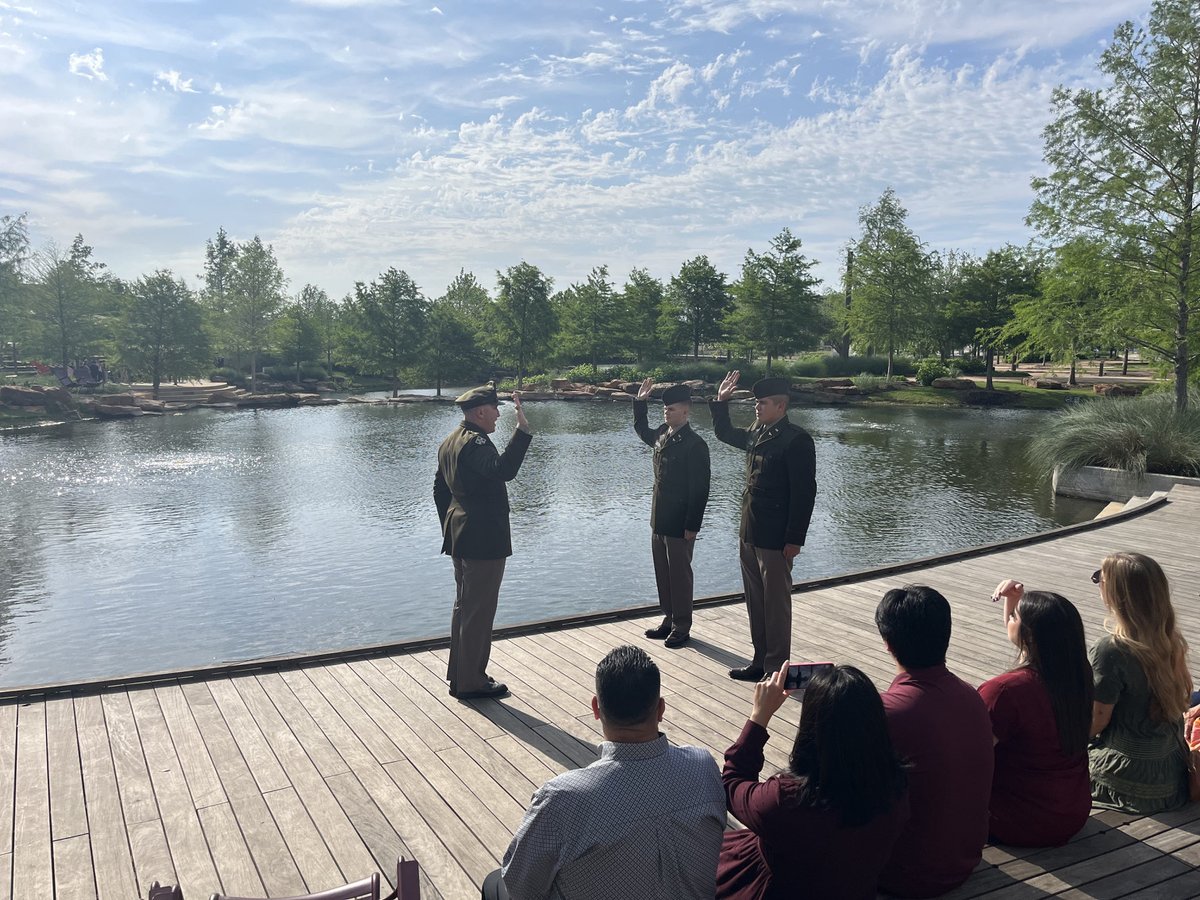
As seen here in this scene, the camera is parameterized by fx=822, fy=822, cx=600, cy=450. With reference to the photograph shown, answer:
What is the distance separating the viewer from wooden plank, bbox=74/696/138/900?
134 inches

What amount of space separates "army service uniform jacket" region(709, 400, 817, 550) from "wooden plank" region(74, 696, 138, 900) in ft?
13.3

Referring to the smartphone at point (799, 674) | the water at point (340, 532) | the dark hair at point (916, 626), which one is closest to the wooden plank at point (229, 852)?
the smartphone at point (799, 674)

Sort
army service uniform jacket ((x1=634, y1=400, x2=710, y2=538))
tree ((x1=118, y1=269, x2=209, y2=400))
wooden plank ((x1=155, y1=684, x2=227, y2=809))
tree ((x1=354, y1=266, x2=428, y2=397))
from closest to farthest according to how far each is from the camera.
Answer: wooden plank ((x1=155, y1=684, x2=227, y2=809)), army service uniform jacket ((x1=634, y1=400, x2=710, y2=538)), tree ((x1=118, y1=269, x2=209, y2=400)), tree ((x1=354, y1=266, x2=428, y2=397))

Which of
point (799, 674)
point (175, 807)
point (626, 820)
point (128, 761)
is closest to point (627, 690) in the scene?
point (626, 820)

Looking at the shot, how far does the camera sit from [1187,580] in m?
8.63

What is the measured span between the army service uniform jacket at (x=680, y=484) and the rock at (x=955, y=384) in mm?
39455

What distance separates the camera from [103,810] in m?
3.93

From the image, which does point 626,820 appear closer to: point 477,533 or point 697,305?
point 477,533

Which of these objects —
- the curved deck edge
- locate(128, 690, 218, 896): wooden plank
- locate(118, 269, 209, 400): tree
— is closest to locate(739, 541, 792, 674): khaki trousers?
the curved deck edge

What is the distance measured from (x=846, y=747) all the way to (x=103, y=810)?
359 centimetres

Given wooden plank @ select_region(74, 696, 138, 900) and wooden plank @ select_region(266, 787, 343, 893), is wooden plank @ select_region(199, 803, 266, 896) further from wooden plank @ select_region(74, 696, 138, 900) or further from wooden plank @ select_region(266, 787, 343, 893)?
wooden plank @ select_region(74, 696, 138, 900)

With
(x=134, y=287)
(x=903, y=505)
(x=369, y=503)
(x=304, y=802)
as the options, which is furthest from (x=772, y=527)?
(x=134, y=287)

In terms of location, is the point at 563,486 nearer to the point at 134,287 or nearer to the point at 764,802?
the point at 764,802

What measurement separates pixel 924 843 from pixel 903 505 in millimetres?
14698
